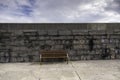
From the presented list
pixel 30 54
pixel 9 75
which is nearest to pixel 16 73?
pixel 9 75

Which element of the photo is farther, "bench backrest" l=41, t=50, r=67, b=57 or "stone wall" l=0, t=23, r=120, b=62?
"stone wall" l=0, t=23, r=120, b=62

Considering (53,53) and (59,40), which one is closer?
(53,53)

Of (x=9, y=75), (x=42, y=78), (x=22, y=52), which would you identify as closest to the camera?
(x=42, y=78)

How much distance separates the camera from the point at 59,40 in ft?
27.7

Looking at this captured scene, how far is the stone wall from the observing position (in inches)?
328

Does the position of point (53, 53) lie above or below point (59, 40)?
below

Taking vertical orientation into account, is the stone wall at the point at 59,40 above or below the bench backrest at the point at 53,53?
above

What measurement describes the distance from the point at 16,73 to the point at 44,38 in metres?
2.55

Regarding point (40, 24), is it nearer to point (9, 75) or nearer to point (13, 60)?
point (13, 60)

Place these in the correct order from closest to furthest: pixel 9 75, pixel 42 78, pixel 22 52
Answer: pixel 42 78 → pixel 9 75 → pixel 22 52

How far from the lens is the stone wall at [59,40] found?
8.34m

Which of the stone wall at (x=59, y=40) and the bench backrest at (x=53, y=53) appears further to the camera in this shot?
the stone wall at (x=59, y=40)

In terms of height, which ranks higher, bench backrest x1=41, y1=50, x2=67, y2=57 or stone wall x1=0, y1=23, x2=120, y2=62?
Result: stone wall x1=0, y1=23, x2=120, y2=62

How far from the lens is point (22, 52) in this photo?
8359mm
